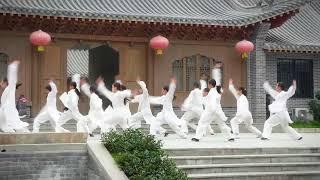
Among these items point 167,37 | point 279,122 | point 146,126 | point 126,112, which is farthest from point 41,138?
point 167,37

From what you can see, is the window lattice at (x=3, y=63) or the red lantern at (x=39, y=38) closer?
the red lantern at (x=39, y=38)

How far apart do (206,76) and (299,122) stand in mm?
4053

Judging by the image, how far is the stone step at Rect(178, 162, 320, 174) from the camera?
9.91 meters

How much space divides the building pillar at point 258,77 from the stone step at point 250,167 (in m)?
7.71

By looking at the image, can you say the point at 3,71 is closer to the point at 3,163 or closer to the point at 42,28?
the point at 42,28

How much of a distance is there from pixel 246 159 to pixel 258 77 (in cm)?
815

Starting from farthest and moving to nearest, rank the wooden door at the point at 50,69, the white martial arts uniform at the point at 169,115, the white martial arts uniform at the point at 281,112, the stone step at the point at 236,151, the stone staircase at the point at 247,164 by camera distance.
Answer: the wooden door at the point at 50,69 → the white martial arts uniform at the point at 169,115 → the white martial arts uniform at the point at 281,112 → the stone step at the point at 236,151 → the stone staircase at the point at 247,164

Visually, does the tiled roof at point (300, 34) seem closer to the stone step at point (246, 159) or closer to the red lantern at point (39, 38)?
the red lantern at point (39, 38)

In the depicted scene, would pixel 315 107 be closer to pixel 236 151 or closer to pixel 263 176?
pixel 236 151

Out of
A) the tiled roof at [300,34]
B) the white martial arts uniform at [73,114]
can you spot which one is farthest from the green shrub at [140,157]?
the tiled roof at [300,34]

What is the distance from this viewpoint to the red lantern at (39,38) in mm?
15430

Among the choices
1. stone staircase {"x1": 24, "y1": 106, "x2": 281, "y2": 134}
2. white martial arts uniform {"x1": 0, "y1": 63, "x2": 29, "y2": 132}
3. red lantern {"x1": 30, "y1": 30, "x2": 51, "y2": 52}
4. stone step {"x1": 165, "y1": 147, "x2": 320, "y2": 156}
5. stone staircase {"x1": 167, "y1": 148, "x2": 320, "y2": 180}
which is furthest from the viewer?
red lantern {"x1": 30, "y1": 30, "x2": 51, "y2": 52}

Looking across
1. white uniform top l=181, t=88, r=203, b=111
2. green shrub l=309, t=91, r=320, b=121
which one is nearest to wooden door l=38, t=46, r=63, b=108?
white uniform top l=181, t=88, r=203, b=111

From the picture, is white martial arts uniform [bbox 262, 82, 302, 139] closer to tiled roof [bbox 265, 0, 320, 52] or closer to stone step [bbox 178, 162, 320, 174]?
stone step [bbox 178, 162, 320, 174]
